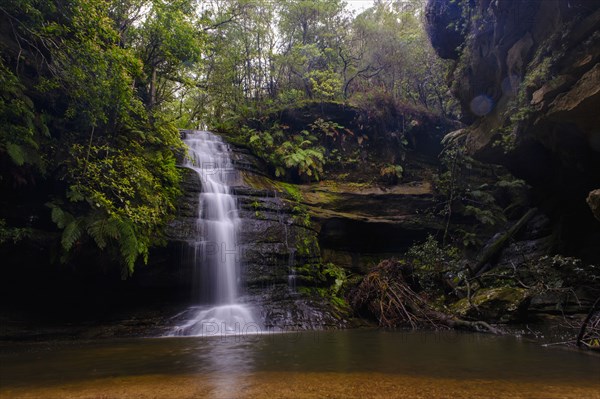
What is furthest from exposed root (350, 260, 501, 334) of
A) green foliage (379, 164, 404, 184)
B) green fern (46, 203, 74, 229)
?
green fern (46, 203, 74, 229)

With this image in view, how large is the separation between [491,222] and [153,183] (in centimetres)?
1163

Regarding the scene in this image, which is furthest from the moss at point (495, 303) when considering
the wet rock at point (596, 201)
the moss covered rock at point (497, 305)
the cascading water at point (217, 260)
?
the cascading water at point (217, 260)

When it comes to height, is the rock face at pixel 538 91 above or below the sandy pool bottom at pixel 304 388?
above

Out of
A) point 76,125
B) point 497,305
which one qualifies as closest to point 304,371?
point 497,305

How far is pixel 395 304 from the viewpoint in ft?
29.7

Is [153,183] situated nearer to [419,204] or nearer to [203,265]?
[203,265]

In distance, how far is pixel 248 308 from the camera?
9.16 metres

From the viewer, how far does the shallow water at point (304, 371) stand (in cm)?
282

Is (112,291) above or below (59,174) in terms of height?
below

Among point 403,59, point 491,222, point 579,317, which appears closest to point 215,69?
point 403,59

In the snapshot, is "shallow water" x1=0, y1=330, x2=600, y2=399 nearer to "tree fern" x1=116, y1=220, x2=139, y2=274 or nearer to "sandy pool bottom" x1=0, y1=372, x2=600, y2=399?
"sandy pool bottom" x1=0, y1=372, x2=600, y2=399

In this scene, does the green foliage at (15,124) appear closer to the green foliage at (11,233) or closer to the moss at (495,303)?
the green foliage at (11,233)

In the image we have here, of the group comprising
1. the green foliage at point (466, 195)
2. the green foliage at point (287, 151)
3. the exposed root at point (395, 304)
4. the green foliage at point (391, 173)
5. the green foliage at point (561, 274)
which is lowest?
the exposed root at point (395, 304)

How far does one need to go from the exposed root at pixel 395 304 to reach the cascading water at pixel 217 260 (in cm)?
310
